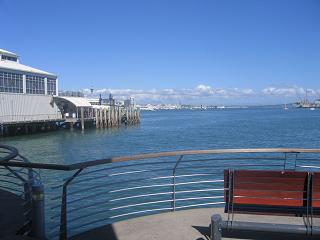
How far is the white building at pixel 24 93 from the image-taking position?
52.2 meters

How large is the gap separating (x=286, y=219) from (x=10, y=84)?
52871 millimetres

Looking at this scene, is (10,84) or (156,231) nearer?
(156,231)

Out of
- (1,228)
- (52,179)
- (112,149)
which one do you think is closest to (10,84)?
(112,149)

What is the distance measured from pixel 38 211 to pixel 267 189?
8.85 ft

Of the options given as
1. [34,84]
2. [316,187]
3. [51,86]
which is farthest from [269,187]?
[51,86]

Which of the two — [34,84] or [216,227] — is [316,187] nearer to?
[216,227]

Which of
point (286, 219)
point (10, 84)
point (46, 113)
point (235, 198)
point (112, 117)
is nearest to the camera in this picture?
point (235, 198)

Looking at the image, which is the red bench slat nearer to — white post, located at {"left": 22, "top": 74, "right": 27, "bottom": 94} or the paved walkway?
the paved walkway

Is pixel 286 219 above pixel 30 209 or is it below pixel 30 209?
below

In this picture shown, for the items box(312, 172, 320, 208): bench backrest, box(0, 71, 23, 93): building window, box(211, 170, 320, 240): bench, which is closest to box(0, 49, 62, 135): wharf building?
box(0, 71, 23, 93): building window

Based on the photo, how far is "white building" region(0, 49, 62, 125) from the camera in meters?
52.2

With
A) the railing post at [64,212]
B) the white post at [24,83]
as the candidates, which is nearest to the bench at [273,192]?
the railing post at [64,212]

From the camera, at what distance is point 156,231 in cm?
522

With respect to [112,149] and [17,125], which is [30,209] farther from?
[17,125]
